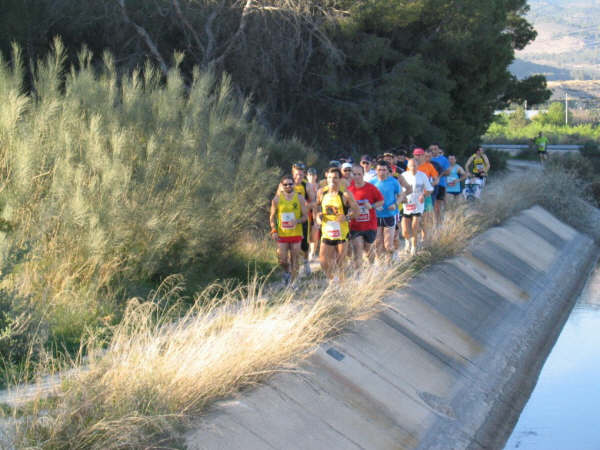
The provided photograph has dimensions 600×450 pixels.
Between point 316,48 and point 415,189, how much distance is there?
10.8 m

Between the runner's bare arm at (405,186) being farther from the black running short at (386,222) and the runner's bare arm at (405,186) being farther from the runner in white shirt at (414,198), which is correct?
the black running short at (386,222)

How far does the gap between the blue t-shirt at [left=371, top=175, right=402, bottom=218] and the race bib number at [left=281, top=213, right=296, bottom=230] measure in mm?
1780

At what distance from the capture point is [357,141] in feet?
83.7

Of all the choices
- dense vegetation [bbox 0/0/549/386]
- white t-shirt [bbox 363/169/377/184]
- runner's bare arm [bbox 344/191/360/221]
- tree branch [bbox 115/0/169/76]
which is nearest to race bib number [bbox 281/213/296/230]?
runner's bare arm [bbox 344/191/360/221]

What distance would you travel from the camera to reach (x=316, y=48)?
79.4ft

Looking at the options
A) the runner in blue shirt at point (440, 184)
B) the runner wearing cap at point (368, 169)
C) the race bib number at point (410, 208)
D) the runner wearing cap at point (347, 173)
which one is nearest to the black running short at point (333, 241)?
the runner wearing cap at point (347, 173)

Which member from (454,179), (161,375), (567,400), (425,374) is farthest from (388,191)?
(161,375)

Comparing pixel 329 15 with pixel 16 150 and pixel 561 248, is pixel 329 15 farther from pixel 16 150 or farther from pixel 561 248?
pixel 16 150

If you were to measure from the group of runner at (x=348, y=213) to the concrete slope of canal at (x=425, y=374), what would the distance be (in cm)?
87

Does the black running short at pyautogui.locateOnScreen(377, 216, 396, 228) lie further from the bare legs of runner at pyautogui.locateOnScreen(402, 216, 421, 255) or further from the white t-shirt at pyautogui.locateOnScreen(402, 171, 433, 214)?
the bare legs of runner at pyautogui.locateOnScreen(402, 216, 421, 255)

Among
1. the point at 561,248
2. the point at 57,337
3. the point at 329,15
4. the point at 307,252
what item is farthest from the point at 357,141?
the point at 57,337

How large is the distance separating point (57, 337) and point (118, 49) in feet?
45.5

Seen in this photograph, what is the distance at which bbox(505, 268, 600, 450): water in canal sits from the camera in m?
11.6

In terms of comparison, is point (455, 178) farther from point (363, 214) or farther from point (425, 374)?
point (425, 374)
